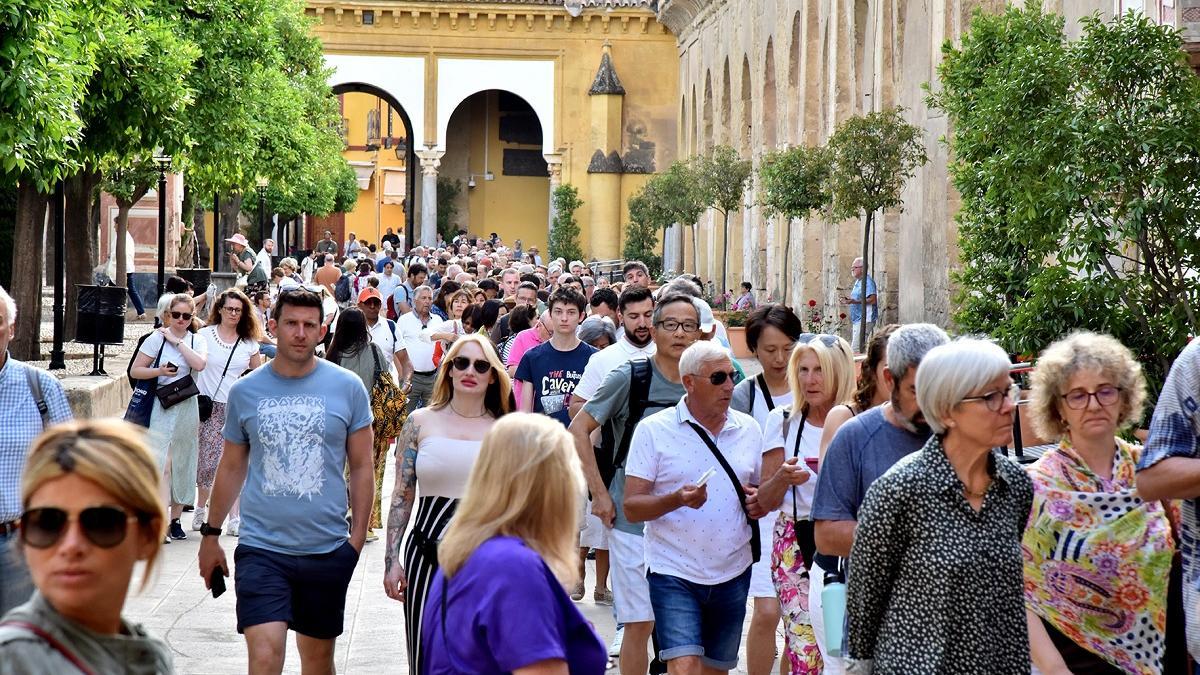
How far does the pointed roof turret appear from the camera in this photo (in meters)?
51.3

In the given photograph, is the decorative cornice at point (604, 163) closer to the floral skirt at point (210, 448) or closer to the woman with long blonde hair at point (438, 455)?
the floral skirt at point (210, 448)

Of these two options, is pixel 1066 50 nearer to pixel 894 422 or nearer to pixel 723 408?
pixel 723 408

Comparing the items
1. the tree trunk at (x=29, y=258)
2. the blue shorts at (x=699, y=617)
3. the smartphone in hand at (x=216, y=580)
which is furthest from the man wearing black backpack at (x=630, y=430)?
the tree trunk at (x=29, y=258)

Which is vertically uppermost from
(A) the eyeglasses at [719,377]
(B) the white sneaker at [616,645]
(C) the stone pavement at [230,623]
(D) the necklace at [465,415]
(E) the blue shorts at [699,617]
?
(A) the eyeglasses at [719,377]

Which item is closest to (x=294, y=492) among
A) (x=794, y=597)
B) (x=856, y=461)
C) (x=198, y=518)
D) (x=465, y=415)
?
(x=465, y=415)

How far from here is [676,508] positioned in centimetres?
654

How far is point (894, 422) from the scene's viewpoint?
16.8ft

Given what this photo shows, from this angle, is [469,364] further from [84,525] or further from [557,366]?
[84,525]

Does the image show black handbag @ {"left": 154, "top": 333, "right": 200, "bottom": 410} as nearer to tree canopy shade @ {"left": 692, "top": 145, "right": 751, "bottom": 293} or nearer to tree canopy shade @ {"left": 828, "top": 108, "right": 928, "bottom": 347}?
tree canopy shade @ {"left": 828, "top": 108, "right": 928, "bottom": 347}

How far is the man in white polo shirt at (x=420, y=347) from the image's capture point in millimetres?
14484

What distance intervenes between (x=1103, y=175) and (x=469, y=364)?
4998 millimetres

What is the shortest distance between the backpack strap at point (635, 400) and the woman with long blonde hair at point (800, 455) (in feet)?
2.49

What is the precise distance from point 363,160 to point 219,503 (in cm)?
7541

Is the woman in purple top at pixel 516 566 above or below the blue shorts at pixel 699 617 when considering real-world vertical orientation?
above
